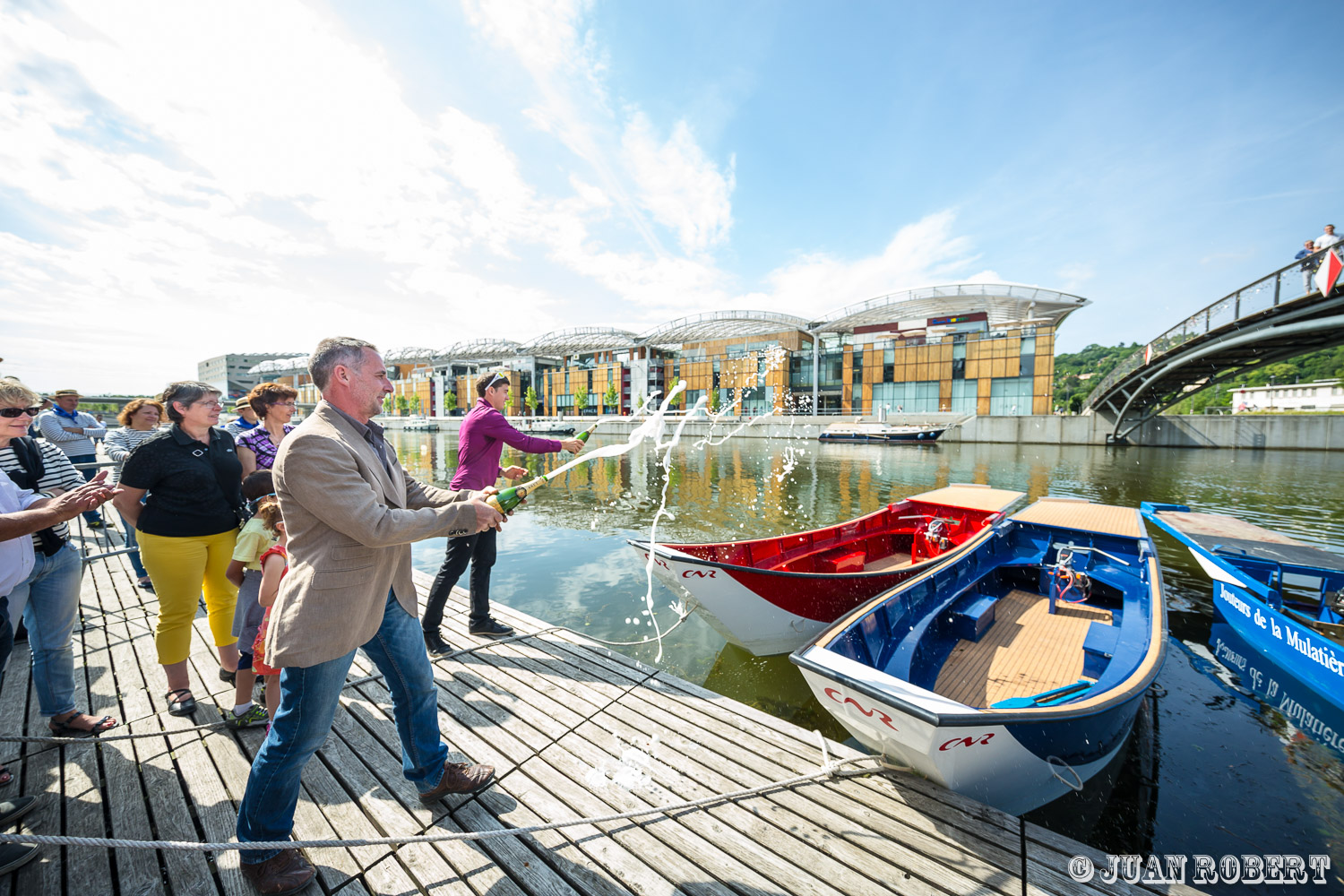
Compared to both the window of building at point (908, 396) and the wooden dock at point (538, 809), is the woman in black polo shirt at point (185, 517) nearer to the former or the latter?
the wooden dock at point (538, 809)

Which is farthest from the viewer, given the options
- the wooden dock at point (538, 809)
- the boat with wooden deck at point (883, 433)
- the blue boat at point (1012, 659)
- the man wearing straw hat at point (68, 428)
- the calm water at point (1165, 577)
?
the boat with wooden deck at point (883, 433)

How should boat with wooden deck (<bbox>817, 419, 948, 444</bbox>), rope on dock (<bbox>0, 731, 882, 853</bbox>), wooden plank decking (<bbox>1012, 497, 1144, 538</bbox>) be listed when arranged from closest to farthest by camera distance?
rope on dock (<bbox>0, 731, 882, 853</bbox>) → wooden plank decking (<bbox>1012, 497, 1144, 538</bbox>) → boat with wooden deck (<bbox>817, 419, 948, 444</bbox>)

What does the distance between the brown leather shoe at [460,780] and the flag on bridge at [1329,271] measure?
27.4 m

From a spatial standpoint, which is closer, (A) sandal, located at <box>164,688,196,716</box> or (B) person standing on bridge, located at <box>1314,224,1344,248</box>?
(A) sandal, located at <box>164,688,196,716</box>

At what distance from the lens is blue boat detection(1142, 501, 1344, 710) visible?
187 inches

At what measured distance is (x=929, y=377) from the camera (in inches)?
2036

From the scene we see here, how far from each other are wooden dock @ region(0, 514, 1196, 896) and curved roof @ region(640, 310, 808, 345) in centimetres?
5359

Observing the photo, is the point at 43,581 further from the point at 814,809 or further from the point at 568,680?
the point at 814,809

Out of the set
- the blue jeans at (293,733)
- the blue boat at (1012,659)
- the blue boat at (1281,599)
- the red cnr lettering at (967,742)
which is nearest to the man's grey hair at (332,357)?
the blue jeans at (293,733)

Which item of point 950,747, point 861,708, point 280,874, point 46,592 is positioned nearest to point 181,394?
point 46,592

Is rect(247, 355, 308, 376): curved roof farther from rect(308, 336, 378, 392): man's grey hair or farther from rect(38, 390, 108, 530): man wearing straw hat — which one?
rect(308, 336, 378, 392): man's grey hair

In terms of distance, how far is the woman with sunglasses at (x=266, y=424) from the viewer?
4.21m

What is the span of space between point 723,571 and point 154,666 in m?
5.16

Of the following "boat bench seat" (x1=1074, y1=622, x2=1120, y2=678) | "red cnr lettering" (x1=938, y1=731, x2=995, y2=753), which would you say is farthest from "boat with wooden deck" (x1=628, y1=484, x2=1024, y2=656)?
"red cnr lettering" (x1=938, y1=731, x2=995, y2=753)
